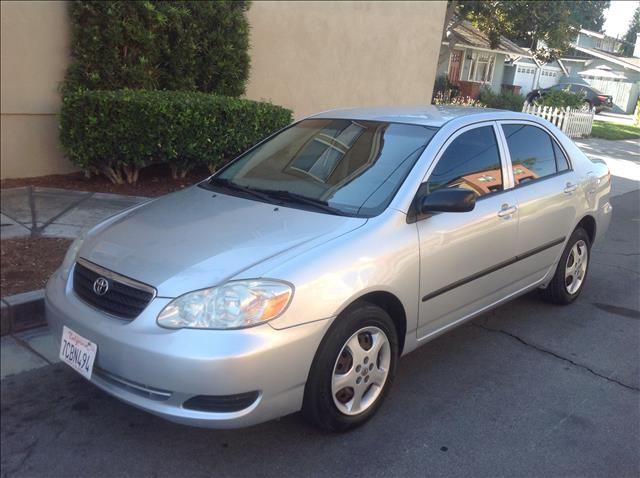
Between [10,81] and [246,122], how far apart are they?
265 cm

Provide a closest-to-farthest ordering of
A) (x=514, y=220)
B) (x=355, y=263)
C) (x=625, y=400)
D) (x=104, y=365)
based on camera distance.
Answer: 1. (x=104, y=365)
2. (x=355, y=263)
3. (x=625, y=400)
4. (x=514, y=220)

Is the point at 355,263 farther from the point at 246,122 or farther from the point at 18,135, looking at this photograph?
the point at 18,135

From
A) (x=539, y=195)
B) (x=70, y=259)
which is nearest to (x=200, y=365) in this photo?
(x=70, y=259)

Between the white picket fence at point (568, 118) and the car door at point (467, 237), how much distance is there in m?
14.8

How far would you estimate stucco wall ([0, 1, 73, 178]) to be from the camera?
700 cm

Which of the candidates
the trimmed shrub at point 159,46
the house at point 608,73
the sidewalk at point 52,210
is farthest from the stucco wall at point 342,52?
the house at point 608,73

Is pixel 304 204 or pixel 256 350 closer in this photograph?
pixel 256 350

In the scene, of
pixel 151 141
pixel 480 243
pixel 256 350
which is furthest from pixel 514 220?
pixel 151 141

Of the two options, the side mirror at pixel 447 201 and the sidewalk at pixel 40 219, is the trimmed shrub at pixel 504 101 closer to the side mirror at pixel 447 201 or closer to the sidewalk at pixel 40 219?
the sidewalk at pixel 40 219

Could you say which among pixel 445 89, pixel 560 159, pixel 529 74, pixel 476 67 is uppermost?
pixel 529 74

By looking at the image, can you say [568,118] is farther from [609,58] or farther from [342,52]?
[609,58]

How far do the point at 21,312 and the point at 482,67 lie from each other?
34.8 m

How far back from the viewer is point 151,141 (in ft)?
23.0

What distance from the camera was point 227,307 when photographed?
2840 millimetres
